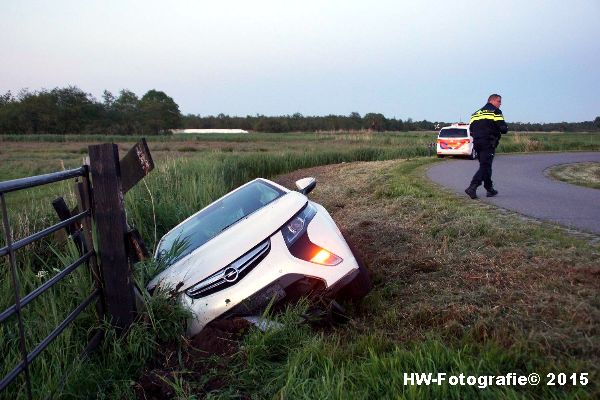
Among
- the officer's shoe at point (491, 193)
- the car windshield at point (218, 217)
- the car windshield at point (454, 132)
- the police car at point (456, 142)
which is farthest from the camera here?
the car windshield at point (454, 132)

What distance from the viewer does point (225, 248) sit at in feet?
12.4

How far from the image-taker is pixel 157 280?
12.8 feet

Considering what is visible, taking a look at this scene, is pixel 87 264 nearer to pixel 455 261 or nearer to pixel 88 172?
pixel 88 172

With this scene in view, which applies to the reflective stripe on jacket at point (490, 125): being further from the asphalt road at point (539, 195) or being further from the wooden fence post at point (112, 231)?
the wooden fence post at point (112, 231)

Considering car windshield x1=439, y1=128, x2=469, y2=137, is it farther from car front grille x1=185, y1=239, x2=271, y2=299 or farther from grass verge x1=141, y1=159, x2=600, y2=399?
car front grille x1=185, y1=239, x2=271, y2=299

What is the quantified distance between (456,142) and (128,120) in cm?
8052

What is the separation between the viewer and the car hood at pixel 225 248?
366 cm

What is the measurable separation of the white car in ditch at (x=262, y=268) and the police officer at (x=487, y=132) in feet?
17.6

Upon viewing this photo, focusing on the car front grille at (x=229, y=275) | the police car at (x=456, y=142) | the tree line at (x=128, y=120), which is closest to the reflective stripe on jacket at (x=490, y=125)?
the car front grille at (x=229, y=275)

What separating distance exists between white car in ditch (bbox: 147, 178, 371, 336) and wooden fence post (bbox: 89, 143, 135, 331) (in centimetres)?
27

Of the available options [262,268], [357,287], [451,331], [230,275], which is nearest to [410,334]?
[451,331]

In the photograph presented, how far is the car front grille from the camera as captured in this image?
11.7 feet

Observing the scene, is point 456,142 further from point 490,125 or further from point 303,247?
point 303,247

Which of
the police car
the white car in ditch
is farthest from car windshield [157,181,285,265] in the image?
the police car
